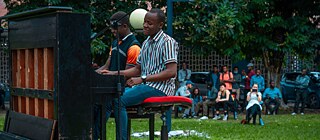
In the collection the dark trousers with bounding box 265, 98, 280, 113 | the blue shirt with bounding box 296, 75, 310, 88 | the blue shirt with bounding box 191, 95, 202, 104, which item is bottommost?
the dark trousers with bounding box 265, 98, 280, 113

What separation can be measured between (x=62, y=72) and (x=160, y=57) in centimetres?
198

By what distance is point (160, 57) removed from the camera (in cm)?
750

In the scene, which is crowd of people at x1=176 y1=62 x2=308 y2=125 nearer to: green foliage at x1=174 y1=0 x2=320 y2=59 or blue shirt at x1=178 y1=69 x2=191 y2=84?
blue shirt at x1=178 y1=69 x2=191 y2=84

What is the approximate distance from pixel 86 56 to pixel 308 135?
10.8 metres

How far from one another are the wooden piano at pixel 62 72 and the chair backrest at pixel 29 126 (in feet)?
0.19

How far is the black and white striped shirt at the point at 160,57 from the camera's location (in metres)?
7.42

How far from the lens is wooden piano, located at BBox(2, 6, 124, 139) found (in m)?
5.68

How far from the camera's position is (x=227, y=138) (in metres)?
14.6

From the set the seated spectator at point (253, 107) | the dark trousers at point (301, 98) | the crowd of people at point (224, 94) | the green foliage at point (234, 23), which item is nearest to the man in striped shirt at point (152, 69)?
the seated spectator at point (253, 107)

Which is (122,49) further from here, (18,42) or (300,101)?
(300,101)

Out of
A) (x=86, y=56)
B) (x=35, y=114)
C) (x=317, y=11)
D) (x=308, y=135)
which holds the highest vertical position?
(x=317, y=11)

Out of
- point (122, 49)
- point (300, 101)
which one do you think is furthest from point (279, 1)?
point (122, 49)

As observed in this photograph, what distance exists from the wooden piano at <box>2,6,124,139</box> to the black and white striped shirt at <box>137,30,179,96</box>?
1143mm

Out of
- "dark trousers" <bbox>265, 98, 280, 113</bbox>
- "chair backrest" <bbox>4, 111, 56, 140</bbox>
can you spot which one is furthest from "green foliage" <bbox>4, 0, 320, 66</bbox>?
"chair backrest" <bbox>4, 111, 56, 140</bbox>
